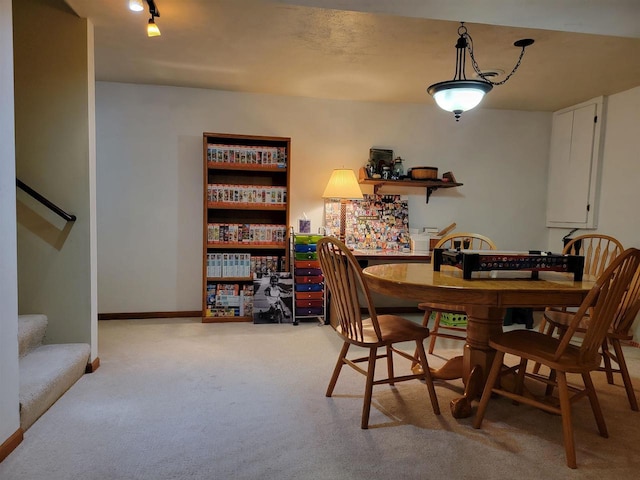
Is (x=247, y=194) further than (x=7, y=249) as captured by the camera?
Yes

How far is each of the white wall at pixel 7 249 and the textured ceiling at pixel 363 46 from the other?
872 mm

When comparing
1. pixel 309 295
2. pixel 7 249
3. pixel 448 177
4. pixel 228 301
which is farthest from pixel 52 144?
pixel 448 177

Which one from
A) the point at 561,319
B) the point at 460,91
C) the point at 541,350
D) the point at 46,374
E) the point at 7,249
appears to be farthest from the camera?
the point at 561,319

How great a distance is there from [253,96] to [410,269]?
8.33ft

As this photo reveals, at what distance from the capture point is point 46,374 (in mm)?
2160

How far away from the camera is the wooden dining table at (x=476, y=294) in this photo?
1828 mm

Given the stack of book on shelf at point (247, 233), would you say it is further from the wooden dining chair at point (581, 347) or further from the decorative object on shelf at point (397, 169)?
the wooden dining chair at point (581, 347)

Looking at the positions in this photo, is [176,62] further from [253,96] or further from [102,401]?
[102,401]

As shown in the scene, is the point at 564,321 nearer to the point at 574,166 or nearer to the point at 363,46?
the point at 363,46

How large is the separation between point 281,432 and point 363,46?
2465mm

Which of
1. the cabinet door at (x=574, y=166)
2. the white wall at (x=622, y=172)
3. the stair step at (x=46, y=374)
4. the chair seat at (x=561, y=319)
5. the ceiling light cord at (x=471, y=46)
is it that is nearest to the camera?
the stair step at (x=46, y=374)

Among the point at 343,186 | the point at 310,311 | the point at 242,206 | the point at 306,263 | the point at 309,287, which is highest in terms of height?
the point at 343,186

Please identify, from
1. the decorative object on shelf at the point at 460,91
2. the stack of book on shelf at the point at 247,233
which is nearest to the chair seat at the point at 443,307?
the decorative object on shelf at the point at 460,91

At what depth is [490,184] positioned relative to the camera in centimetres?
453
